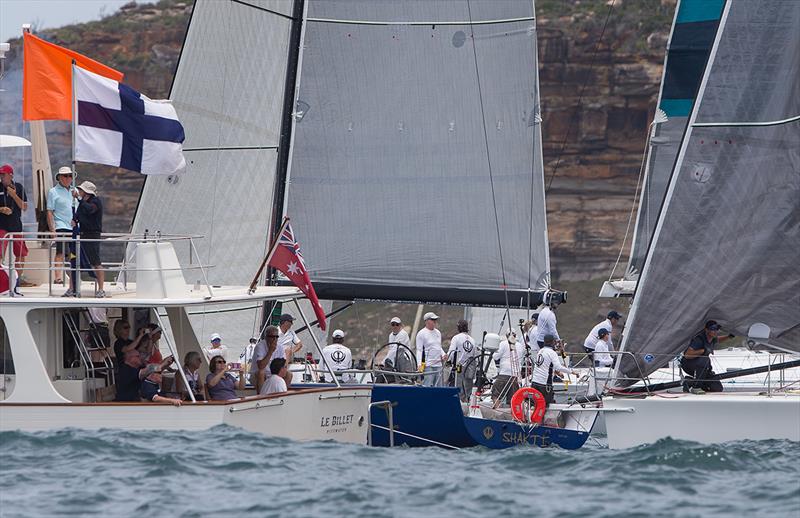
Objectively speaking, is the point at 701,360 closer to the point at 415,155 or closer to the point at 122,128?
the point at 415,155

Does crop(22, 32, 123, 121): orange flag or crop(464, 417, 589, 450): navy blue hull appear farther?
crop(464, 417, 589, 450): navy blue hull

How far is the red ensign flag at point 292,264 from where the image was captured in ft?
57.2

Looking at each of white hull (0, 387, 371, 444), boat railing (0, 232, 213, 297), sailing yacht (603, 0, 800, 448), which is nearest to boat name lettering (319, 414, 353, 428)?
white hull (0, 387, 371, 444)

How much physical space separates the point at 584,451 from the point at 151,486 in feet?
18.9

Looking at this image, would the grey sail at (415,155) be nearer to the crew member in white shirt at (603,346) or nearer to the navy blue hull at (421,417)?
the crew member in white shirt at (603,346)

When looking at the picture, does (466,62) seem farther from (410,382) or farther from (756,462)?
(756,462)

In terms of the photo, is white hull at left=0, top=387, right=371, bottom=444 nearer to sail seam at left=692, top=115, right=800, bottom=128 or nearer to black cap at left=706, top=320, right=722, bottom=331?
black cap at left=706, top=320, right=722, bottom=331

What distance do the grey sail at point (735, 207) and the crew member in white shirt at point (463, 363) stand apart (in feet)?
9.34

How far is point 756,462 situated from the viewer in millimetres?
15406

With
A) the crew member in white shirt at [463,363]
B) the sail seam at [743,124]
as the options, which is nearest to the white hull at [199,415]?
the crew member in white shirt at [463,363]

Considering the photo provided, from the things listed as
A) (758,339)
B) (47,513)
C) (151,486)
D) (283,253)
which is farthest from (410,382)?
(47,513)

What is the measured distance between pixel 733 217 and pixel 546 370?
3042 mm

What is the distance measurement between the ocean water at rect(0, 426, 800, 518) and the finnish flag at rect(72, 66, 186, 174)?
3.27m

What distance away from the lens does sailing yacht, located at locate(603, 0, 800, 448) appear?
17.8 meters
